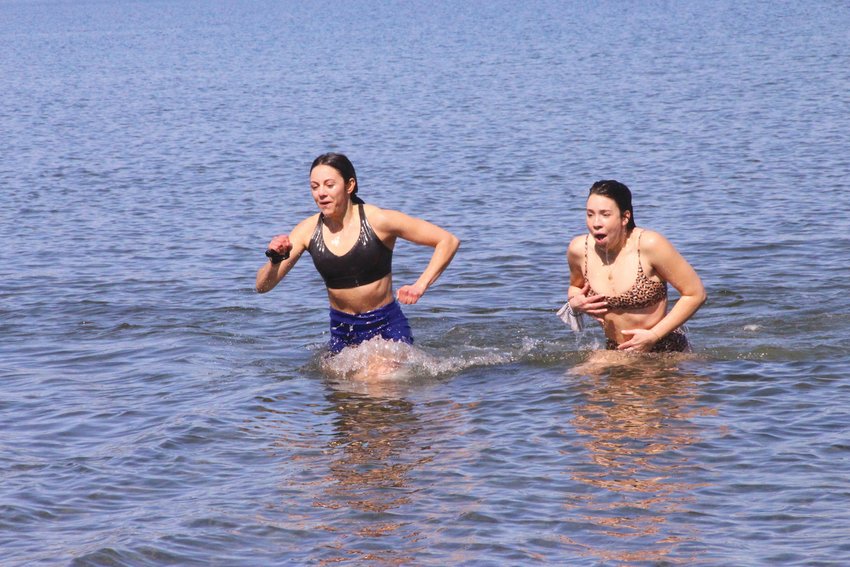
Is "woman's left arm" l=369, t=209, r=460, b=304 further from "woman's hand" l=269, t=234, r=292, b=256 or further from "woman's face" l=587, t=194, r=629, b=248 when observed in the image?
"woman's face" l=587, t=194, r=629, b=248

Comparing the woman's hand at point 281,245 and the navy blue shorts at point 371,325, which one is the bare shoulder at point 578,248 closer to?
→ the navy blue shorts at point 371,325

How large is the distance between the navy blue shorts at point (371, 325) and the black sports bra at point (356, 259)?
0.26 meters

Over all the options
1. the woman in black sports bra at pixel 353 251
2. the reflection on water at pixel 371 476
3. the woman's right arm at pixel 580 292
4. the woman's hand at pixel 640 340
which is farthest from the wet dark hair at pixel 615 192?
the reflection on water at pixel 371 476

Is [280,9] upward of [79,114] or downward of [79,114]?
upward

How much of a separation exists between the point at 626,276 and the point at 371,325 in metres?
1.99

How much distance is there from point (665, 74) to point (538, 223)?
2026cm

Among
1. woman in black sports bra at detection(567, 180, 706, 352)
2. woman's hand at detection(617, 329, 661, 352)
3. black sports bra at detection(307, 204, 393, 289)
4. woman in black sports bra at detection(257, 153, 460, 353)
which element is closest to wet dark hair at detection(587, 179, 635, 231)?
woman in black sports bra at detection(567, 180, 706, 352)

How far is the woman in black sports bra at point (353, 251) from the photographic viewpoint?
9.39 meters

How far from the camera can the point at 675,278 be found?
29.9ft

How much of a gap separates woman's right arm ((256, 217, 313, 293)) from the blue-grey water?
0.91m

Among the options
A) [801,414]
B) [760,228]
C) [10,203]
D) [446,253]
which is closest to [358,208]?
[446,253]

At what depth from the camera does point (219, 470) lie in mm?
8188

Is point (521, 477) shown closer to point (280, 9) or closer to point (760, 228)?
point (760, 228)

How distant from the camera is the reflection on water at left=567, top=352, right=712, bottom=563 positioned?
6.68 m
